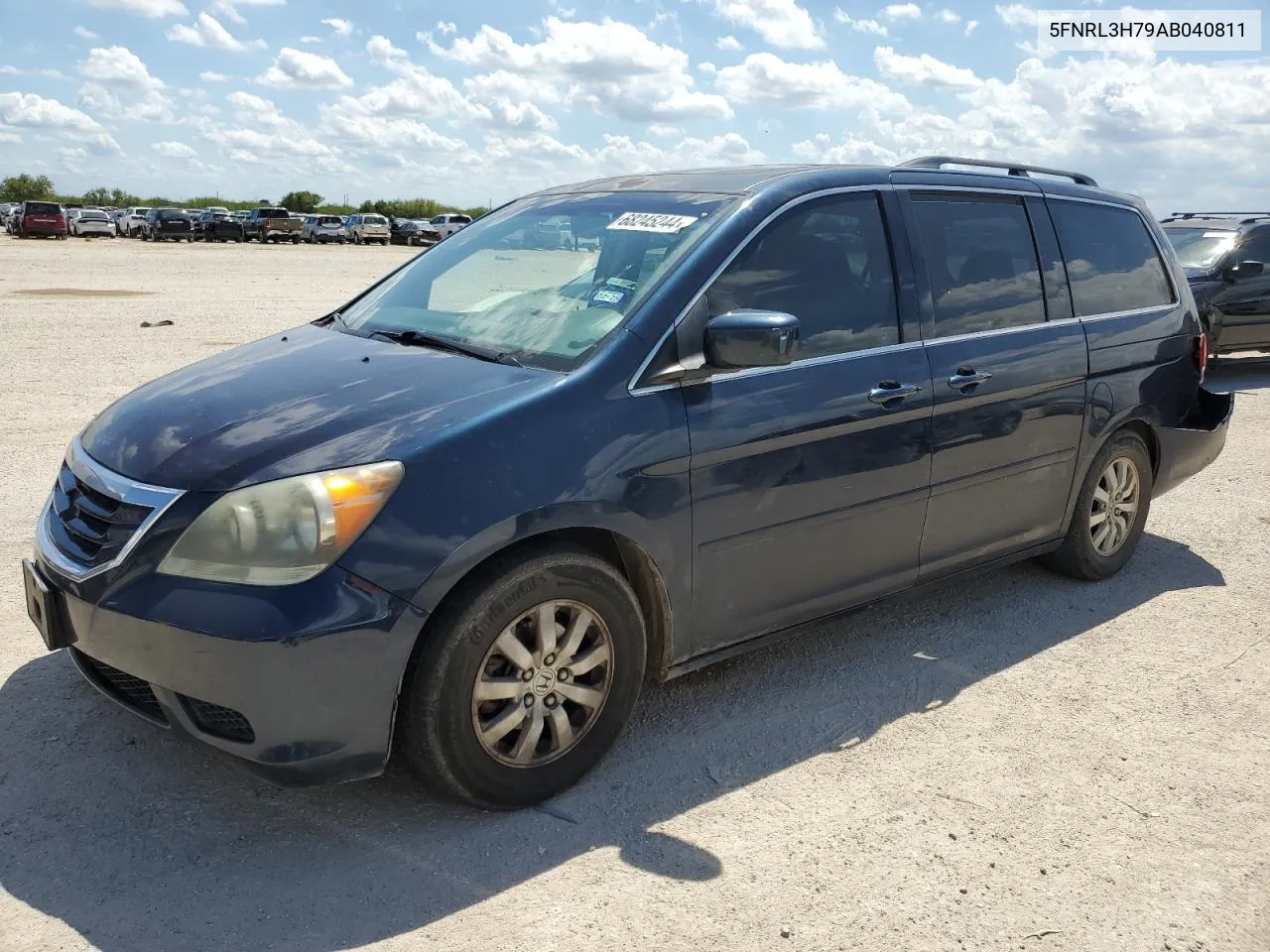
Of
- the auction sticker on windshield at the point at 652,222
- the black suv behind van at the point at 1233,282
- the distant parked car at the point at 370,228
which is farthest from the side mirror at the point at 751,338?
the distant parked car at the point at 370,228

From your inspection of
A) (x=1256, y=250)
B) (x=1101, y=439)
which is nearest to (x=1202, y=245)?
(x=1256, y=250)

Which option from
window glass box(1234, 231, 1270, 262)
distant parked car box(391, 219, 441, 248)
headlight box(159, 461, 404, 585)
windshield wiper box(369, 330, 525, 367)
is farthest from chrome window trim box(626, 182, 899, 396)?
distant parked car box(391, 219, 441, 248)

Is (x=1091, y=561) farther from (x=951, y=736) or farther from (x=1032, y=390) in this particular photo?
(x=951, y=736)

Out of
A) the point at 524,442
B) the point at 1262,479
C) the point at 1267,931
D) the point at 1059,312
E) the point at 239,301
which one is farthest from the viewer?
the point at 239,301

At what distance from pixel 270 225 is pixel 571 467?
54816 mm

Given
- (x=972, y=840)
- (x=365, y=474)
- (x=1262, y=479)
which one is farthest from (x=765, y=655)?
(x=1262, y=479)

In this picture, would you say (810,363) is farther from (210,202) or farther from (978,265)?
(210,202)

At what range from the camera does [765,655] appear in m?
4.54

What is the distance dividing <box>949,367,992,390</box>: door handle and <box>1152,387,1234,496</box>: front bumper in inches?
68.6

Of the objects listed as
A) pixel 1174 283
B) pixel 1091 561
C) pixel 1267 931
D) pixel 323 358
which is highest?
pixel 1174 283

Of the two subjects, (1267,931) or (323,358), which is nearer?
(1267,931)

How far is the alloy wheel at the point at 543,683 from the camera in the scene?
125 inches

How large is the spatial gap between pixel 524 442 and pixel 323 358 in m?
0.97

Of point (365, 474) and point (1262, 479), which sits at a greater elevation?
point (365, 474)
